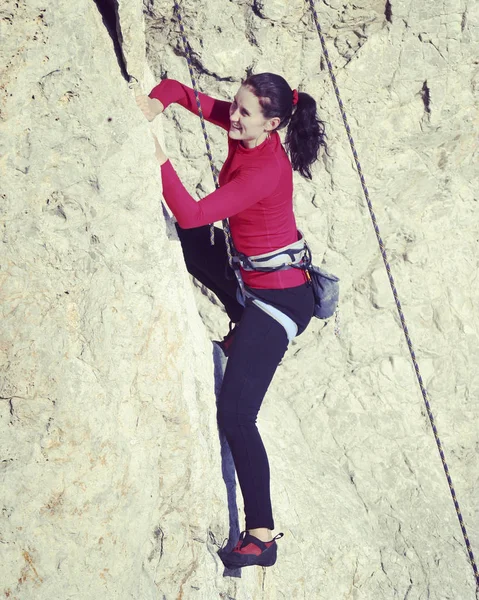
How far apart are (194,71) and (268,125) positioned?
1.50m

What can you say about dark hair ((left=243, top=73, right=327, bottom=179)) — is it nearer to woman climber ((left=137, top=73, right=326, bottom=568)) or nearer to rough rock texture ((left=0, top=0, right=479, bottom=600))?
woman climber ((left=137, top=73, right=326, bottom=568))

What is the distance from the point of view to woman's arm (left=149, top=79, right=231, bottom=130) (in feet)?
11.6

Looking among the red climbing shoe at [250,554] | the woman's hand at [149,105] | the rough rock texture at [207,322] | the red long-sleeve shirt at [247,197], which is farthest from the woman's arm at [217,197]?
the red climbing shoe at [250,554]

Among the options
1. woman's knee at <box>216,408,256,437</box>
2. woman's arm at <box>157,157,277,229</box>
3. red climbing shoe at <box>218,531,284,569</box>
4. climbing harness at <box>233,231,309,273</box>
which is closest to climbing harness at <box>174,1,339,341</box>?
climbing harness at <box>233,231,309,273</box>

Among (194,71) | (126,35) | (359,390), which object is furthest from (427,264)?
(126,35)

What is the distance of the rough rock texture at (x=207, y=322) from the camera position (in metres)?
2.97

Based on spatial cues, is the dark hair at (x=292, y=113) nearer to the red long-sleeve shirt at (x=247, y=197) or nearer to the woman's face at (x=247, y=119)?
the woman's face at (x=247, y=119)

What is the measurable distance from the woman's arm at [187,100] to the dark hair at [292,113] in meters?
0.36

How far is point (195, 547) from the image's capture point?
142 inches

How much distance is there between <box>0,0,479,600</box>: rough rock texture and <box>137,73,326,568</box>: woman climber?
0.59 feet

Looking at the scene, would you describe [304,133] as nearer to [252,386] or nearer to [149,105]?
[149,105]

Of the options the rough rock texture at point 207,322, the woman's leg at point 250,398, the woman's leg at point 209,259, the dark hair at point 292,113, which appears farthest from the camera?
the woman's leg at point 209,259

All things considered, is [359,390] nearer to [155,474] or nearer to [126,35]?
[155,474]

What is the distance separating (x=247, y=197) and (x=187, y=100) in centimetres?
79
